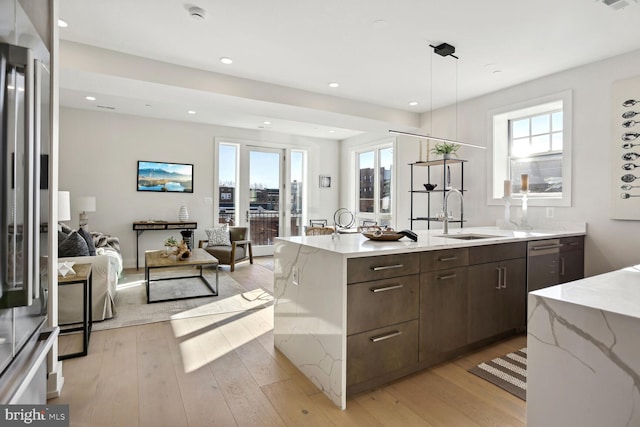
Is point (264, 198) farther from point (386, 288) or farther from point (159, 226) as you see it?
point (386, 288)

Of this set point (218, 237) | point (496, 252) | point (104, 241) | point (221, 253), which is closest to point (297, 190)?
point (218, 237)

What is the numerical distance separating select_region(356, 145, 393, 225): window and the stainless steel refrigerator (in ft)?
19.2

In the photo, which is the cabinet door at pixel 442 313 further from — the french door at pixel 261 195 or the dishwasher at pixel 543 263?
the french door at pixel 261 195

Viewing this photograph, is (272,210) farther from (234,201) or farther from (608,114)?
(608,114)

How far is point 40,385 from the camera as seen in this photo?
1194 mm

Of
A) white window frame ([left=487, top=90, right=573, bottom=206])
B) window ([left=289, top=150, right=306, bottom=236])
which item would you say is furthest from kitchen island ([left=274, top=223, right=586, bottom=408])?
window ([left=289, top=150, right=306, bottom=236])

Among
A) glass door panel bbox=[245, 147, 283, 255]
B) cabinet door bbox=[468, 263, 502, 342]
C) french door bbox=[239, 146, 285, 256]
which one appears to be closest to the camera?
cabinet door bbox=[468, 263, 502, 342]

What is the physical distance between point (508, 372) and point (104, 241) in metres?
5.33

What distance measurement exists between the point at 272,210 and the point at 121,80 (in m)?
4.22

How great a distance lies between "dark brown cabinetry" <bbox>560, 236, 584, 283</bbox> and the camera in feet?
10.9

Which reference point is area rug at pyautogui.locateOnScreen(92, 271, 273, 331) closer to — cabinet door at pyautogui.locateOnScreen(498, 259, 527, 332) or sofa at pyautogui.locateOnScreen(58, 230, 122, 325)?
sofa at pyautogui.locateOnScreen(58, 230, 122, 325)

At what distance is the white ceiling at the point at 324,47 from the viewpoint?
2613mm

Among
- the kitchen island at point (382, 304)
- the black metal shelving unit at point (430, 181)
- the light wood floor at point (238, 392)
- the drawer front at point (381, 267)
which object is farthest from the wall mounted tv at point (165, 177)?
the drawer front at point (381, 267)

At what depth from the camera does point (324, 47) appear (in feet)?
10.6
